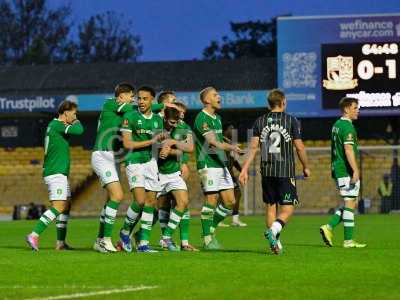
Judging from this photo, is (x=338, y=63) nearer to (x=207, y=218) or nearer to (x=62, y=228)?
(x=207, y=218)

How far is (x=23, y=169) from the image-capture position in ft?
145

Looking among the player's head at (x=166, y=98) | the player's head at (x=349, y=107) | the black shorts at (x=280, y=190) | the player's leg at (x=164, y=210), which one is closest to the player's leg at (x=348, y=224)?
the player's head at (x=349, y=107)

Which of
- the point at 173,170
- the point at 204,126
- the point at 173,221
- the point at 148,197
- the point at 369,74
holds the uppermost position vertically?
the point at 369,74

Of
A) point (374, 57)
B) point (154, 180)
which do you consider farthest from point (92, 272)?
point (374, 57)

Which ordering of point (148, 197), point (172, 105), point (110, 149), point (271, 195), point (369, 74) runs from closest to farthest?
point (271, 195) < point (148, 197) < point (110, 149) < point (172, 105) < point (369, 74)

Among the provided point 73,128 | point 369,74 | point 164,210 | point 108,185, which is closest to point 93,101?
point 369,74

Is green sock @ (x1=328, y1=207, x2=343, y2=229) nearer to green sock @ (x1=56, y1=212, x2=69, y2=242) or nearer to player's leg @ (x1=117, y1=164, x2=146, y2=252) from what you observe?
player's leg @ (x1=117, y1=164, x2=146, y2=252)

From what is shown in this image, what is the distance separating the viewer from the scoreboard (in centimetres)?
3631

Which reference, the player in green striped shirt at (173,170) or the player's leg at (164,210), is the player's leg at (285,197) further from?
the player's leg at (164,210)

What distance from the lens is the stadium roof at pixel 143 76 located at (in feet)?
151

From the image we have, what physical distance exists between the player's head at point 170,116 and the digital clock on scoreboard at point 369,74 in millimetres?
21968

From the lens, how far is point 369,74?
36.2 metres

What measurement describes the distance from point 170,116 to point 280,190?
203 cm

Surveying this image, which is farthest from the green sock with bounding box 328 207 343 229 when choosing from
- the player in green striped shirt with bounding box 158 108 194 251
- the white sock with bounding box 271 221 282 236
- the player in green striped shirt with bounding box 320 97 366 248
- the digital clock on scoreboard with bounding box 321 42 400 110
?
the digital clock on scoreboard with bounding box 321 42 400 110
